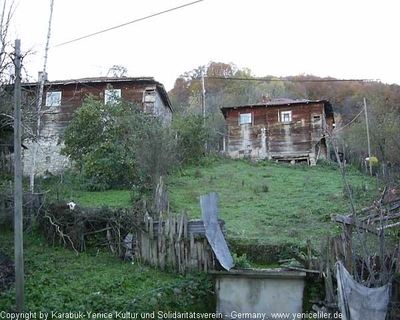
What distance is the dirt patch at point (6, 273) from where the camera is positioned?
7.93m

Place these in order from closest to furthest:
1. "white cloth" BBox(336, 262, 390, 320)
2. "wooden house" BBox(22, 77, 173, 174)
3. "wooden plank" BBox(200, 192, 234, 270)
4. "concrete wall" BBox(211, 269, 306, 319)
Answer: "white cloth" BBox(336, 262, 390, 320), "concrete wall" BBox(211, 269, 306, 319), "wooden plank" BBox(200, 192, 234, 270), "wooden house" BBox(22, 77, 173, 174)

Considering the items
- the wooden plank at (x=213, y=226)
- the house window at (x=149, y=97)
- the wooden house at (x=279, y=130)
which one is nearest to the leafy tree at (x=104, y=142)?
the house window at (x=149, y=97)

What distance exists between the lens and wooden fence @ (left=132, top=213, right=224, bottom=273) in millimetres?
9117

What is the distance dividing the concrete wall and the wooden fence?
2.27ft

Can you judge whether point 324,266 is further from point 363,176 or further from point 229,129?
point 229,129

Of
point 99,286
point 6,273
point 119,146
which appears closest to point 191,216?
point 99,286

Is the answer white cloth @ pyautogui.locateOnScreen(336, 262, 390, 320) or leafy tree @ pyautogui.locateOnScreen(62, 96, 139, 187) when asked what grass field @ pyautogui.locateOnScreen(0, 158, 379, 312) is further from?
white cloth @ pyautogui.locateOnScreen(336, 262, 390, 320)

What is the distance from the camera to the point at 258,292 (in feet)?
26.4

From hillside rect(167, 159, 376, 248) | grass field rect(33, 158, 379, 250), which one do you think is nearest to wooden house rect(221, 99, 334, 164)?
hillside rect(167, 159, 376, 248)

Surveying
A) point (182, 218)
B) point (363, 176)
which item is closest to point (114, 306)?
point (182, 218)

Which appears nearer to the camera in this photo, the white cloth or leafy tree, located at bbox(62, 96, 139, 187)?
the white cloth

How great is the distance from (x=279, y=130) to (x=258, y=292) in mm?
23567

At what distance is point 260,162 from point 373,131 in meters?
7.65

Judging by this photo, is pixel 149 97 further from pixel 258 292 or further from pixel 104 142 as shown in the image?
pixel 258 292
